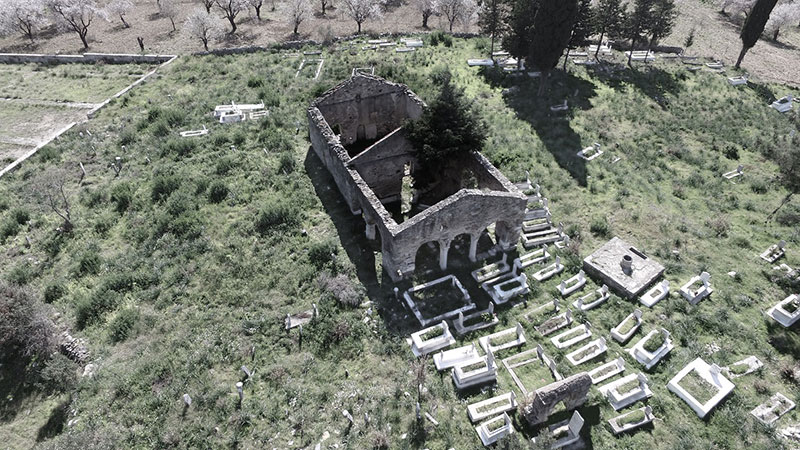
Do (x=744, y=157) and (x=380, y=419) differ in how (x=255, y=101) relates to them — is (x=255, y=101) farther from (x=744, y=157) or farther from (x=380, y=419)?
(x=744, y=157)

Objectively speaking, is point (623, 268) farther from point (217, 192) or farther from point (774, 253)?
point (217, 192)

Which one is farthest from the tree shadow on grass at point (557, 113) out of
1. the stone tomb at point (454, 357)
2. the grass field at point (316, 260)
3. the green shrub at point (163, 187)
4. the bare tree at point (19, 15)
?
the bare tree at point (19, 15)

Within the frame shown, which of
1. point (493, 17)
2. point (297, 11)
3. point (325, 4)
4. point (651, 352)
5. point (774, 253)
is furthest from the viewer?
point (325, 4)

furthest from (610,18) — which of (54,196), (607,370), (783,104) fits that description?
(54,196)

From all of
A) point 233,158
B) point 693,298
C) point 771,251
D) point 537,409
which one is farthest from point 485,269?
point 233,158

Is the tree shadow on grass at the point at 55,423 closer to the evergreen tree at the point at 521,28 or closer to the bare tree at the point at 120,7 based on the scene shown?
the evergreen tree at the point at 521,28

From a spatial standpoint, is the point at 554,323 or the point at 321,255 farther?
the point at 321,255
